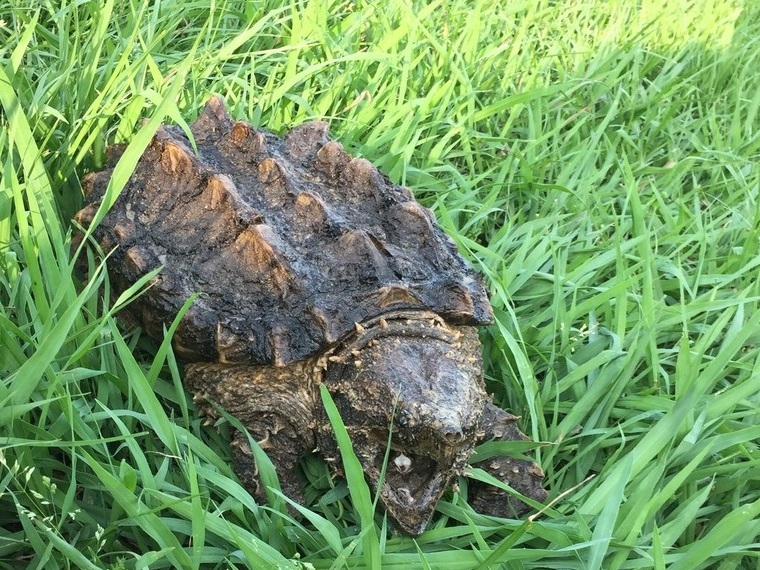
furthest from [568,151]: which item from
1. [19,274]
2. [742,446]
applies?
[19,274]

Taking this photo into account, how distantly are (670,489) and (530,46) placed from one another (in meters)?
2.48

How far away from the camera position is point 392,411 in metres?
1.78

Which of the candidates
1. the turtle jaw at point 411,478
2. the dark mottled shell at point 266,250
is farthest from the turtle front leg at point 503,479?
the dark mottled shell at point 266,250

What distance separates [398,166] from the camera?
273 cm

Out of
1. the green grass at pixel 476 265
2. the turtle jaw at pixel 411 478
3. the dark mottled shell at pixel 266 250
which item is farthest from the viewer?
the dark mottled shell at pixel 266 250

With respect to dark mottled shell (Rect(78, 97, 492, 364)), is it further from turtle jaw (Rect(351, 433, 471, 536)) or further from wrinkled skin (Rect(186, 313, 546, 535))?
turtle jaw (Rect(351, 433, 471, 536))

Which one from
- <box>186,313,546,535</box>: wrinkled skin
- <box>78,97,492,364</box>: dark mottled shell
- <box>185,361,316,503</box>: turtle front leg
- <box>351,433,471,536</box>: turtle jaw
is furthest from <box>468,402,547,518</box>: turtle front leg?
<box>185,361,316,503</box>: turtle front leg

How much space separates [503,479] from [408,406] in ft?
1.37

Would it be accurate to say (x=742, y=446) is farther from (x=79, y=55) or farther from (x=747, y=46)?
(x=747, y=46)

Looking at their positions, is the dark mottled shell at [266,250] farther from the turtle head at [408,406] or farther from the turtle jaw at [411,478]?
the turtle jaw at [411,478]

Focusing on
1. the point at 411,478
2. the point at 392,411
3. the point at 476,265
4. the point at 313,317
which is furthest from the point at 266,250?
the point at 476,265

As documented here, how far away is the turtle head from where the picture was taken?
1741 mm

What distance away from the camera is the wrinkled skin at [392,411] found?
5.77ft

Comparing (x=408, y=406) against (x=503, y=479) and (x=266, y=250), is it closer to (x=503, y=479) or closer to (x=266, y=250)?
(x=503, y=479)
